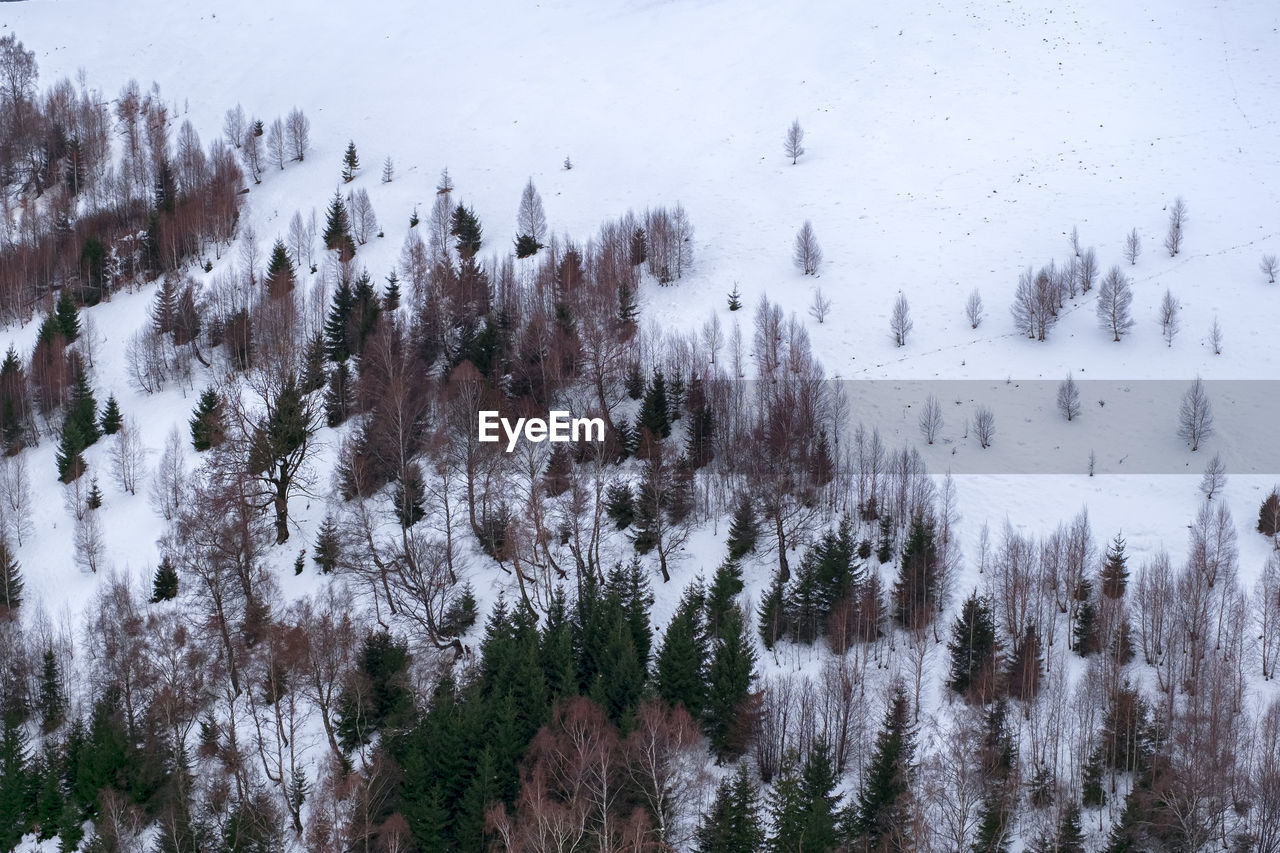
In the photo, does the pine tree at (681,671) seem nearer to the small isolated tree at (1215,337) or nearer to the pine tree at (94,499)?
the pine tree at (94,499)

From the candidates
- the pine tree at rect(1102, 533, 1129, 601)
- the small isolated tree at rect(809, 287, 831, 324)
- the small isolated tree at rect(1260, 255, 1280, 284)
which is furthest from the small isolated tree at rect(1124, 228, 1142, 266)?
the pine tree at rect(1102, 533, 1129, 601)

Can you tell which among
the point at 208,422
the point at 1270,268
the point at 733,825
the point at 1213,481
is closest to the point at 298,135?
the point at 208,422

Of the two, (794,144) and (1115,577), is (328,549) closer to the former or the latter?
(1115,577)

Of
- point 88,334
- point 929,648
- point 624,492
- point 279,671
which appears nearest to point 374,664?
point 279,671

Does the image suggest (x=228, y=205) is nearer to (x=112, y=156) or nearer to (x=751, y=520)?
(x=112, y=156)

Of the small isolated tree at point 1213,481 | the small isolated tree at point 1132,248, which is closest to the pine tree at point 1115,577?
the small isolated tree at point 1213,481
